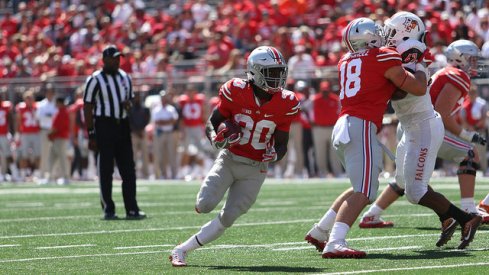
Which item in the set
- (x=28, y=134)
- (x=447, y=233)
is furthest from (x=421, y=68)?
(x=28, y=134)

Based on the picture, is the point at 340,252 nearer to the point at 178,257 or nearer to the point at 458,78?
the point at 178,257

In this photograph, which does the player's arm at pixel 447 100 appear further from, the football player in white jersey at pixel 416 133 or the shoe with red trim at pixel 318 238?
the shoe with red trim at pixel 318 238

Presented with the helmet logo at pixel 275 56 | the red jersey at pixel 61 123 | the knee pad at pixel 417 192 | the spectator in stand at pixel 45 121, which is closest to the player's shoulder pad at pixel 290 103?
the helmet logo at pixel 275 56

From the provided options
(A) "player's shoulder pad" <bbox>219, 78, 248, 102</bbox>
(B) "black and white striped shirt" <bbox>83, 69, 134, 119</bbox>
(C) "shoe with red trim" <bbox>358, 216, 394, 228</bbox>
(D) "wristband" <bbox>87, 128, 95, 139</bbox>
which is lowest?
(C) "shoe with red trim" <bbox>358, 216, 394, 228</bbox>

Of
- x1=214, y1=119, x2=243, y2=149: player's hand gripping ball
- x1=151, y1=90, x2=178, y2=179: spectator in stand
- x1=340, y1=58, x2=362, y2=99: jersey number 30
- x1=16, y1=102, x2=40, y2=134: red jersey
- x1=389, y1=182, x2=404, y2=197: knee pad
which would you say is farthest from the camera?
x1=16, y1=102, x2=40, y2=134: red jersey

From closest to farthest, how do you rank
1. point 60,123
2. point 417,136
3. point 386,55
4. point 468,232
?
point 386,55 < point 468,232 < point 417,136 < point 60,123

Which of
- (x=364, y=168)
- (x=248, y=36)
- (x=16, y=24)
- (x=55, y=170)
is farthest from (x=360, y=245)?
(x=16, y=24)

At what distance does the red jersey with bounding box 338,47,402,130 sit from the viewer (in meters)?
7.59

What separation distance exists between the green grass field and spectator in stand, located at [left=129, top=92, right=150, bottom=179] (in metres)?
5.78

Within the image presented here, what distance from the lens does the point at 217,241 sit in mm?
8961

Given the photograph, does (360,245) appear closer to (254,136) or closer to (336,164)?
(254,136)

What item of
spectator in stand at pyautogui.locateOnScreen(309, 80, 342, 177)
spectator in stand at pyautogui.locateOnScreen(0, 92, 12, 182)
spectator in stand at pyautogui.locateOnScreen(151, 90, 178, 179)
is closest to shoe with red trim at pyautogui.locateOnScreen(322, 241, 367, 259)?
spectator in stand at pyautogui.locateOnScreen(309, 80, 342, 177)

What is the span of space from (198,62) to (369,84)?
48.5 ft

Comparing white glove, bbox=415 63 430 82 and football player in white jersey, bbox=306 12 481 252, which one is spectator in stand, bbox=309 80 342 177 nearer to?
football player in white jersey, bbox=306 12 481 252
